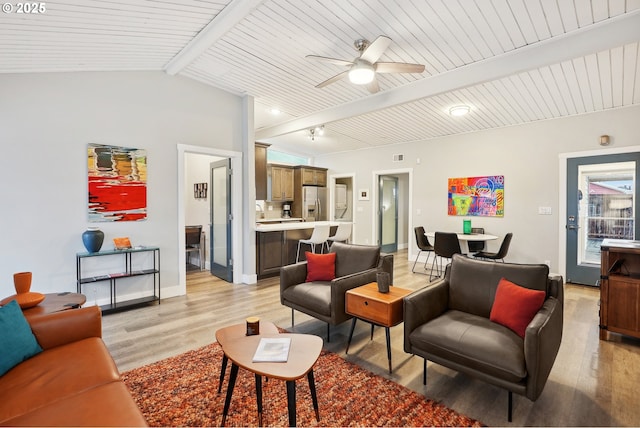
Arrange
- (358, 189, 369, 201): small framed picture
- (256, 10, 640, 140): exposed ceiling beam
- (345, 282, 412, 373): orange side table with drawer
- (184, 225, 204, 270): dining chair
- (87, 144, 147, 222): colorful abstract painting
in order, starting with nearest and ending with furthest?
(345, 282, 412, 373): orange side table with drawer → (256, 10, 640, 140): exposed ceiling beam → (87, 144, 147, 222): colorful abstract painting → (184, 225, 204, 270): dining chair → (358, 189, 369, 201): small framed picture

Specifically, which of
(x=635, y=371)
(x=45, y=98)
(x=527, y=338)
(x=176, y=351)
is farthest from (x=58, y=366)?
(x=635, y=371)

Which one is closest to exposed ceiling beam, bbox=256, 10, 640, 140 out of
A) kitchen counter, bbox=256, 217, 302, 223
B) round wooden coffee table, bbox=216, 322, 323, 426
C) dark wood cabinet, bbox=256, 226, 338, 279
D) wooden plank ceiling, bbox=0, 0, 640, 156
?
wooden plank ceiling, bbox=0, 0, 640, 156

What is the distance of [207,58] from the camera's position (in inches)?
158

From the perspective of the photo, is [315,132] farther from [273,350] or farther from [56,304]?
[273,350]

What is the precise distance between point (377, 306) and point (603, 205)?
458 centimetres

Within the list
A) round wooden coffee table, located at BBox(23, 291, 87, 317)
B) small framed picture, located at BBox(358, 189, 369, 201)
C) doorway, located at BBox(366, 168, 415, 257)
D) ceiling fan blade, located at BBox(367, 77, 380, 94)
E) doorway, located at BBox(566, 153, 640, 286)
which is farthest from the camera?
small framed picture, located at BBox(358, 189, 369, 201)

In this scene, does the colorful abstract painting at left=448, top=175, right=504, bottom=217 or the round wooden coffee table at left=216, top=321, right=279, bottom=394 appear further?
the colorful abstract painting at left=448, top=175, right=504, bottom=217

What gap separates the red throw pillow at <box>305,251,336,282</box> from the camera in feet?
11.2

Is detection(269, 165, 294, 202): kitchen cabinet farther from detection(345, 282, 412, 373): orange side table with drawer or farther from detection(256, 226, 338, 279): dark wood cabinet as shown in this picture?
detection(345, 282, 412, 373): orange side table with drawer

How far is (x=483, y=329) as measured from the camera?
2098 mm

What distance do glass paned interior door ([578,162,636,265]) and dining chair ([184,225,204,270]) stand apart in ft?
22.1

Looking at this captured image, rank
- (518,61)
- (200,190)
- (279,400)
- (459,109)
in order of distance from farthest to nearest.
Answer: (200,190), (459,109), (518,61), (279,400)

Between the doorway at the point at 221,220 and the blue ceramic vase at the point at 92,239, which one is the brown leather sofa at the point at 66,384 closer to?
the blue ceramic vase at the point at 92,239

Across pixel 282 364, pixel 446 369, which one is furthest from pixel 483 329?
pixel 282 364
